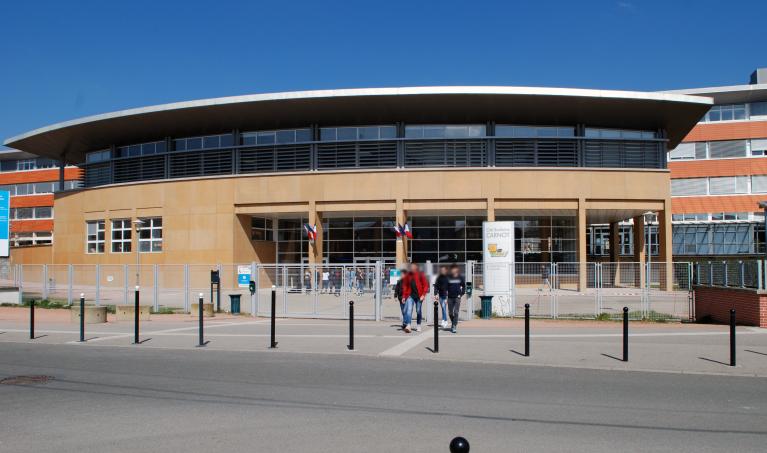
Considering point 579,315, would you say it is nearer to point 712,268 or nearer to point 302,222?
point 712,268

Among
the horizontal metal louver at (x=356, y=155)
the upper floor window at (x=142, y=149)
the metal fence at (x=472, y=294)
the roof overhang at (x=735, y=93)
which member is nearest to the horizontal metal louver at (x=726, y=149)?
the roof overhang at (x=735, y=93)

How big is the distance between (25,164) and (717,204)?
2774 inches

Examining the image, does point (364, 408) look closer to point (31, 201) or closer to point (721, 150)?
point (721, 150)

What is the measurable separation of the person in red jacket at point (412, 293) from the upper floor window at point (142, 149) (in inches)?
1190

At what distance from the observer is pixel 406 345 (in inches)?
552

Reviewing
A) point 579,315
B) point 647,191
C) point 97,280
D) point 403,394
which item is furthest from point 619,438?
point 647,191

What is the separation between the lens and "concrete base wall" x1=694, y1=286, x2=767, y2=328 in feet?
55.1

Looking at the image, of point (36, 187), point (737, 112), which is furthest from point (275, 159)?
point (36, 187)

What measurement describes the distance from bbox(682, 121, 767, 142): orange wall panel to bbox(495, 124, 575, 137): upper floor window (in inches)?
799

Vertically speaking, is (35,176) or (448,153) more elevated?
(35,176)

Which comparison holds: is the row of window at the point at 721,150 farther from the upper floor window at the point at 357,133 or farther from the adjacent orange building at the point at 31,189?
the adjacent orange building at the point at 31,189

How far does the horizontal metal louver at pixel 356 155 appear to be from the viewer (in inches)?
1526

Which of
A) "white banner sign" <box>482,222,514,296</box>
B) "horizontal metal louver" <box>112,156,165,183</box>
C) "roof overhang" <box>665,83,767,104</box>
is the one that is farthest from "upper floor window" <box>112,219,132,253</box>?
"roof overhang" <box>665,83,767,104</box>

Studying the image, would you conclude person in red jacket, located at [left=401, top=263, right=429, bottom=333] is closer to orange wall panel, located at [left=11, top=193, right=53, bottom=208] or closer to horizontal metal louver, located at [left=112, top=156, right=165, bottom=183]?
horizontal metal louver, located at [left=112, top=156, right=165, bottom=183]
